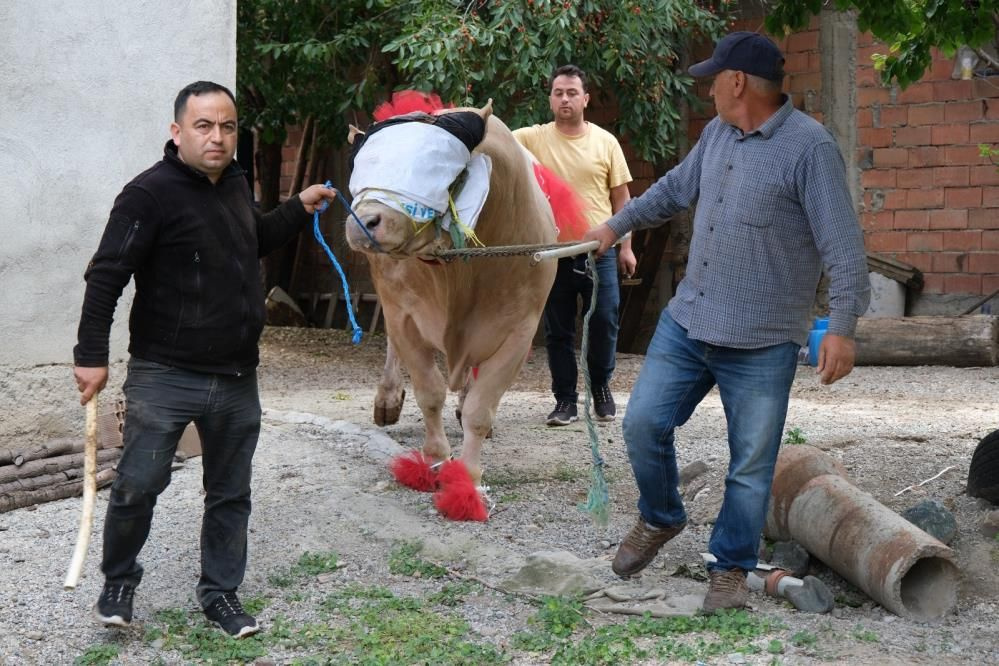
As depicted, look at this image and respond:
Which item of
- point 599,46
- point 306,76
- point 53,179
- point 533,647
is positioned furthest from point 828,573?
point 306,76

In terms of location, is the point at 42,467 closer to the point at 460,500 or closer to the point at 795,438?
the point at 460,500

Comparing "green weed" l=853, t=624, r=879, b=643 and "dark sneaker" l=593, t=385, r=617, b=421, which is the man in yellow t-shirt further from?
"green weed" l=853, t=624, r=879, b=643

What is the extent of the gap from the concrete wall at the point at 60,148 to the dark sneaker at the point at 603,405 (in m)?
3.05

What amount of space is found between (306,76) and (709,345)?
8.34 meters

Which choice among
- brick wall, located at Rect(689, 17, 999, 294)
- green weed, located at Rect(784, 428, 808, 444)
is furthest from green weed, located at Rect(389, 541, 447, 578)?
brick wall, located at Rect(689, 17, 999, 294)

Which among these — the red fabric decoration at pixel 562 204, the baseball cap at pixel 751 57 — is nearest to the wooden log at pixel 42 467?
the red fabric decoration at pixel 562 204

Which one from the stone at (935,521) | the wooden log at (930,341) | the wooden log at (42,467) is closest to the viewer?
the stone at (935,521)

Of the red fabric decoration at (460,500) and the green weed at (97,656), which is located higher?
the red fabric decoration at (460,500)

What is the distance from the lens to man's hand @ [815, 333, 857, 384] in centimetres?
383

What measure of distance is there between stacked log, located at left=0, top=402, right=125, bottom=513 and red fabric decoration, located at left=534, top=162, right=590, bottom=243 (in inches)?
103

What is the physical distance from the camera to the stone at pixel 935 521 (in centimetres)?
476

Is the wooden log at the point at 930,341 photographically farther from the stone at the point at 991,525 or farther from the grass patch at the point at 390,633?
the grass patch at the point at 390,633

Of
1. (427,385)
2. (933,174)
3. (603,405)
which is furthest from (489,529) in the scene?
→ (933,174)

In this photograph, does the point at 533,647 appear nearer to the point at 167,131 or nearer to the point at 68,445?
the point at 68,445
